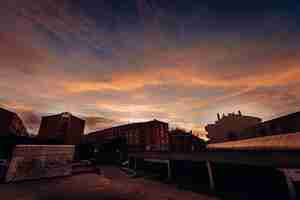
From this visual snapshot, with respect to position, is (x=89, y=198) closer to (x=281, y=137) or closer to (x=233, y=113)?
(x=281, y=137)

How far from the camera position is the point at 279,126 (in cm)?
1605

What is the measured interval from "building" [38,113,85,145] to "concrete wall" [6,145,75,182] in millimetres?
11757

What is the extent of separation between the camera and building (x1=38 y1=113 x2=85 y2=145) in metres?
23.0

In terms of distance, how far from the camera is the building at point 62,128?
907 inches

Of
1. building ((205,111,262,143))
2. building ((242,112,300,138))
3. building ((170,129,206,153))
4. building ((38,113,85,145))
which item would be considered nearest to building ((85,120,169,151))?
building ((170,129,206,153))

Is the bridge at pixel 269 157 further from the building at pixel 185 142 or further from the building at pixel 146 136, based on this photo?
the building at pixel 146 136

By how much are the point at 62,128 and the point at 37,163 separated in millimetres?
13391

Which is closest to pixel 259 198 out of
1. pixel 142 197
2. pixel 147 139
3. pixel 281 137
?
pixel 142 197

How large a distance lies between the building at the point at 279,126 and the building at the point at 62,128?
1062 inches

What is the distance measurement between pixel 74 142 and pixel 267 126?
27.8 metres

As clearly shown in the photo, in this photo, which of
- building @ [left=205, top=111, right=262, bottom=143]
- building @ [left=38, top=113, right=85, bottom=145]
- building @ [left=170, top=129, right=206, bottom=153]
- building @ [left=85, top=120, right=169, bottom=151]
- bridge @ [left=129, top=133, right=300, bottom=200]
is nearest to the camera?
bridge @ [left=129, top=133, right=300, bottom=200]

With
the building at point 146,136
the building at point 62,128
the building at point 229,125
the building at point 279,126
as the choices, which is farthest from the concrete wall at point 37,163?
the building at point 229,125

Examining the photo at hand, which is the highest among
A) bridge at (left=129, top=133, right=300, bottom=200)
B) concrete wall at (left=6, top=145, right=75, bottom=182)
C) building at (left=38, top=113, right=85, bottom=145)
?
building at (left=38, top=113, right=85, bottom=145)

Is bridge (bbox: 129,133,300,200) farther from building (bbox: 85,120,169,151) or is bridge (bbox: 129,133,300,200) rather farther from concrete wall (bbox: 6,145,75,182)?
building (bbox: 85,120,169,151)
